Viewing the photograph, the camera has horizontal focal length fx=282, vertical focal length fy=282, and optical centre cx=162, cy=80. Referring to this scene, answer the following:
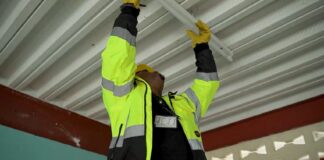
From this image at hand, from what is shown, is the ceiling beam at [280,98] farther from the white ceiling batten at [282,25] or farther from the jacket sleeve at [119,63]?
the jacket sleeve at [119,63]

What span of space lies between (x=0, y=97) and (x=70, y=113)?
807 millimetres

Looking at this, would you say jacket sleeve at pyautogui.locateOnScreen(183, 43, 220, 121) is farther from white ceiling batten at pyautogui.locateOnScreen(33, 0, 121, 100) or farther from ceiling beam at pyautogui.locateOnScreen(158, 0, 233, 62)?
white ceiling batten at pyautogui.locateOnScreen(33, 0, 121, 100)

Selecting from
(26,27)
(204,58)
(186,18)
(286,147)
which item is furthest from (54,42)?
(286,147)

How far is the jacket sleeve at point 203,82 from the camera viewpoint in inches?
82.2

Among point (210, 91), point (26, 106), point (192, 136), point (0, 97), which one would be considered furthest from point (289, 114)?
point (0, 97)

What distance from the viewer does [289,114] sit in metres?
3.07

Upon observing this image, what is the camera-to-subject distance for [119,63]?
1.57m

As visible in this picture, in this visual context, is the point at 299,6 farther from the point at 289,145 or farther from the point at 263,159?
the point at 263,159

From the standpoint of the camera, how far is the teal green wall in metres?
2.76

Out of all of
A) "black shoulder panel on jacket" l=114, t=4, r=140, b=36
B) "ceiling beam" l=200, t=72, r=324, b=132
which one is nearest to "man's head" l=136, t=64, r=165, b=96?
"black shoulder panel on jacket" l=114, t=4, r=140, b=36

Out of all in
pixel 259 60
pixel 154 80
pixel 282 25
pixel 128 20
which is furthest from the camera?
pixel 259 60

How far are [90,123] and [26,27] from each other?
5.61 feet

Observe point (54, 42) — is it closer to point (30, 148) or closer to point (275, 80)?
point (30, 148)

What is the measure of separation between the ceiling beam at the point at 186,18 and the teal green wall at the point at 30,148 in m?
2.05
